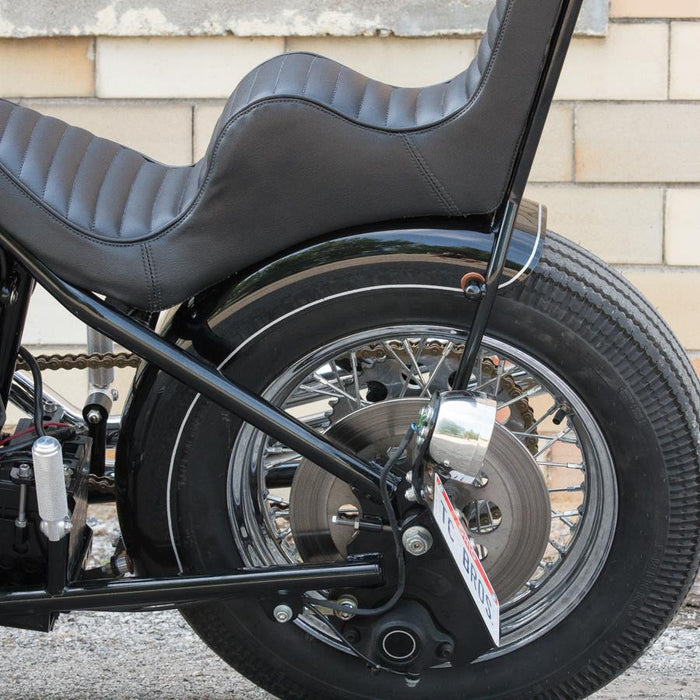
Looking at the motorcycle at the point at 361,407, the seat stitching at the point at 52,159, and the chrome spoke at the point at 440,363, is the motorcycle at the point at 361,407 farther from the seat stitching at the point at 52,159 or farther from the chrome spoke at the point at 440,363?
the chrome spoke at the point at 440,363

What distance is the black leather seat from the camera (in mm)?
1713

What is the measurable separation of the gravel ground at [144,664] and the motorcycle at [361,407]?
1.37ft

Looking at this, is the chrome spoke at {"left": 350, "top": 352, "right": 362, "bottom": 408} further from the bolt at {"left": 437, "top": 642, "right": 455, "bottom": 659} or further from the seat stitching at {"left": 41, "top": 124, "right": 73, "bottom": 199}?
the seat stitching at {"left": 41, "top": 124, "right": 73, "bottom": 199}

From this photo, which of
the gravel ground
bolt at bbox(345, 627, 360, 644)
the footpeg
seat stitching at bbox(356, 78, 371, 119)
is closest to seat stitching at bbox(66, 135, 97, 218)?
the footpeg

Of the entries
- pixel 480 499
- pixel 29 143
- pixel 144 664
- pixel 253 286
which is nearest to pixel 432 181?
pixel 253 286

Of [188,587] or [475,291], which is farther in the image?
[188,587]

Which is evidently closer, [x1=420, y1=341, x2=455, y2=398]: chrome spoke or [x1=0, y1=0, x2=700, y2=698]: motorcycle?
[x1=0, y1=0, x2=700, y2=698]: motorcycle

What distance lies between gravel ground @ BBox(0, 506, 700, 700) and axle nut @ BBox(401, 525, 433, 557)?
708mm

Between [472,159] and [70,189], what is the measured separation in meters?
0.71

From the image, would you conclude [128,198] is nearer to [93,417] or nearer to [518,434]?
[93,417]

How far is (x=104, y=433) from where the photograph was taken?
2225 mm

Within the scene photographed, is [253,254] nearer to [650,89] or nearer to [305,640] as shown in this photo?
[305,640]

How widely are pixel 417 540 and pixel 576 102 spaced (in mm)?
2307

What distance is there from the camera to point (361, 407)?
80.7 inches
